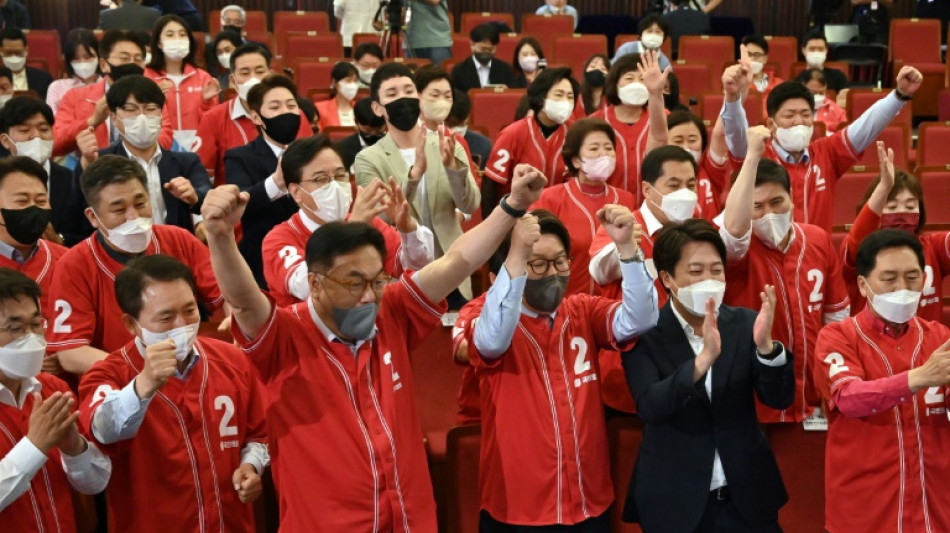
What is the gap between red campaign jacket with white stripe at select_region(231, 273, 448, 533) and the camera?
2.79 meters

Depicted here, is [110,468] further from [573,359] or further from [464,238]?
[573,359]

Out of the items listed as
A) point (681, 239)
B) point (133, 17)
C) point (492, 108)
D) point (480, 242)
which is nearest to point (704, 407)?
point (681, 239)

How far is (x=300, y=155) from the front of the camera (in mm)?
3779

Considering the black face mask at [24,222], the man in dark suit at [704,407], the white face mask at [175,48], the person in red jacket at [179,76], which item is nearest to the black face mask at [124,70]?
the person in red jacket at [179,76]

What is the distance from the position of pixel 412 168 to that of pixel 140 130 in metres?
1.07

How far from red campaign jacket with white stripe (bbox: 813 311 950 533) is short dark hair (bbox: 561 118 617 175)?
1.42 meters

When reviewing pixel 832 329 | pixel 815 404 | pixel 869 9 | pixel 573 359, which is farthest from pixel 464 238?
pixel 869 9

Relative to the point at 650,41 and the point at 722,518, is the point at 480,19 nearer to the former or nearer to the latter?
the point at 650,41

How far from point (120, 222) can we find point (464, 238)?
1295 mm

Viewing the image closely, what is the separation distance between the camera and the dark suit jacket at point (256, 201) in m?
4.28

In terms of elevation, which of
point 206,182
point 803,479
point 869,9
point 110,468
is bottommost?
point 803,479

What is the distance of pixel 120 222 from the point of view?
11.8 ft

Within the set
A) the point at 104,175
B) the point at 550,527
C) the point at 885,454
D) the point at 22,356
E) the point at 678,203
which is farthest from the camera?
the point at 678,203

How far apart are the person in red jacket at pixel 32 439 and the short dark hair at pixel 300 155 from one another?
1012 mm
